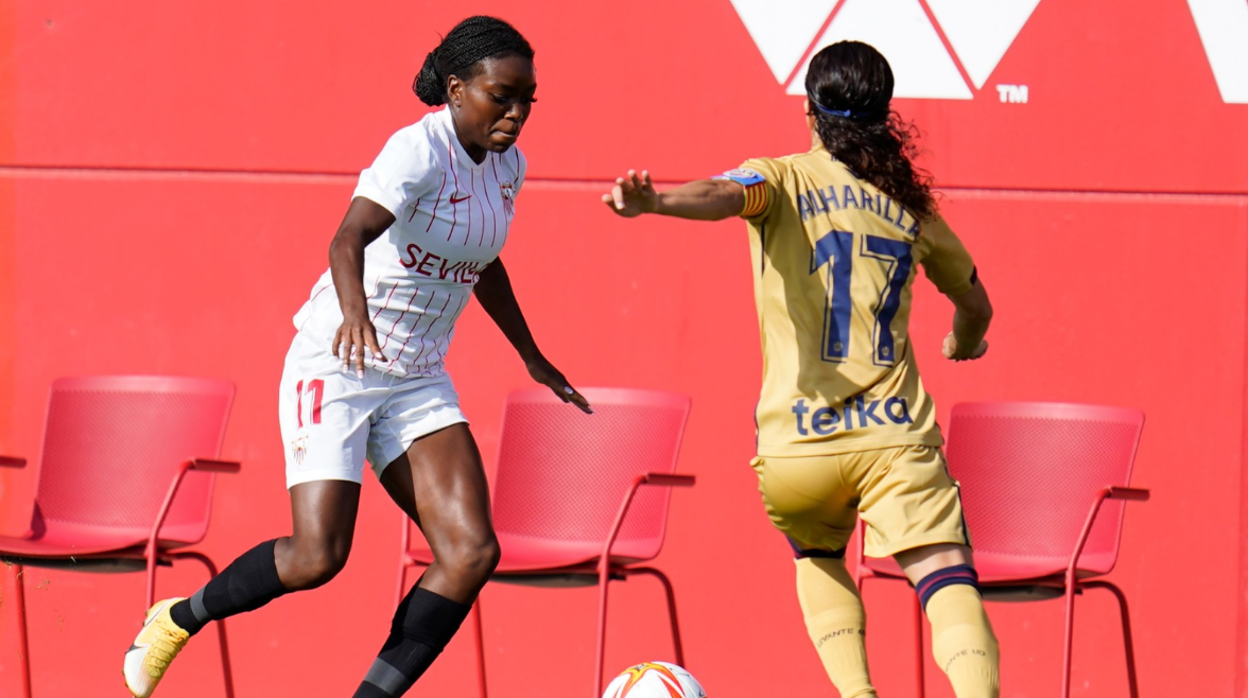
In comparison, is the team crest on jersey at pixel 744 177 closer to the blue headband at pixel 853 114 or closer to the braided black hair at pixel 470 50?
the blue headband at pixel 853 114

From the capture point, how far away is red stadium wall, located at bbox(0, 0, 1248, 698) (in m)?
4.72

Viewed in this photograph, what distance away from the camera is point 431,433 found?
346cm

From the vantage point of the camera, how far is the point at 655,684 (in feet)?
11.2

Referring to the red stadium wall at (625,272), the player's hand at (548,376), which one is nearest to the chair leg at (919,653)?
the red stadium wall at (625,272)

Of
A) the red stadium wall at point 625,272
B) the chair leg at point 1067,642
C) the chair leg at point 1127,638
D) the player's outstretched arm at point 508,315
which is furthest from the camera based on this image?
the red stadium wall at point 625,272

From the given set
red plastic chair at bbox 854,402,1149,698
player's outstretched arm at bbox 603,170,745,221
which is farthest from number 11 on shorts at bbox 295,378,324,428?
red plastic chair at bbox 854,402,1149,698

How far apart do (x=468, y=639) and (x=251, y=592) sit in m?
1.57

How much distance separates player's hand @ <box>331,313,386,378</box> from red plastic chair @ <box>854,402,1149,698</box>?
1.79m

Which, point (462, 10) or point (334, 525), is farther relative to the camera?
point (462, 10)

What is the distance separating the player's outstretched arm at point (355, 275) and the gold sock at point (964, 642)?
1.22 m

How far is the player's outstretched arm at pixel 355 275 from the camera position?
9.80 ft

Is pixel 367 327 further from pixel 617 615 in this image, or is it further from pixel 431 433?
pixel 617 615

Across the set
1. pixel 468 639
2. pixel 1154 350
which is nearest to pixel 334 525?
pixel 468 639

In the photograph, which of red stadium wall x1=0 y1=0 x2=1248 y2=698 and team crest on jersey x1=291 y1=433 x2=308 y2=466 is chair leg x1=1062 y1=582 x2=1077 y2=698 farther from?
team crest on jersey x1=291 y1=433 x2=308 y2=466
